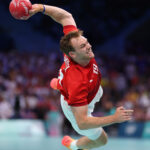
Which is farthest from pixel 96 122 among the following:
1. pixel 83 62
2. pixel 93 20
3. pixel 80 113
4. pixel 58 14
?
pixel 93 20

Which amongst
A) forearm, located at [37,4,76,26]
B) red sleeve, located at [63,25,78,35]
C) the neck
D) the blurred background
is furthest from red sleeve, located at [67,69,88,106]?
the blurred background

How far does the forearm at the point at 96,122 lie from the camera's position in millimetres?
3695

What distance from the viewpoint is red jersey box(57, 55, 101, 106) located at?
391 centimetres

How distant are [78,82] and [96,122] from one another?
0.49 meters

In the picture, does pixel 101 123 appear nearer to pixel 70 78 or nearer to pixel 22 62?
pixel 70 78

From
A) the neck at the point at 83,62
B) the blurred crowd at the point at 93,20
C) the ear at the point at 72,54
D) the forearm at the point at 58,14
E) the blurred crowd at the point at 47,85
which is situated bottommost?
the blurred crowd at the point at 47,85

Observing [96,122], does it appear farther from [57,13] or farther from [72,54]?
[57,13]

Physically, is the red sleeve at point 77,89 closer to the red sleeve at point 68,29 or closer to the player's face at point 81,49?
the player's face at point 81,49

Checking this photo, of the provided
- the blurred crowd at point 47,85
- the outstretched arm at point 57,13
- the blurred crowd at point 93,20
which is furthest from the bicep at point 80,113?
the blurred crowd at point 93,20

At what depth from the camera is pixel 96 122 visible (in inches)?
149

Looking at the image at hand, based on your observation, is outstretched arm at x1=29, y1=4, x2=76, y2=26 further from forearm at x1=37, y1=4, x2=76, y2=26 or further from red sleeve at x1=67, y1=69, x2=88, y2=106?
red sleeve at x1=67, y1=69, x2=88, y2=106

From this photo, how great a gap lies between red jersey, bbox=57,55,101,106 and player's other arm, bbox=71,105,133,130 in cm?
9

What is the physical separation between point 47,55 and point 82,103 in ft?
30.7

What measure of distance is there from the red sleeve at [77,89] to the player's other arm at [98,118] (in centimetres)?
7
